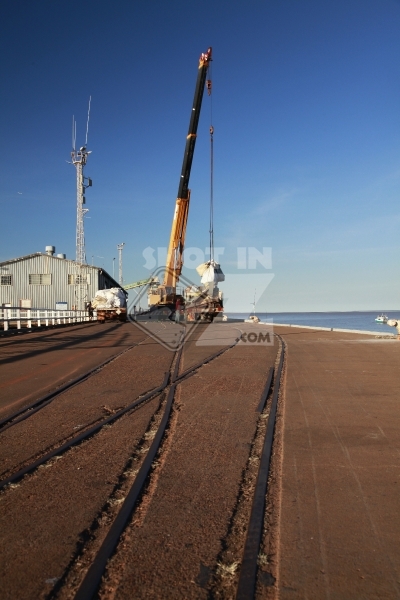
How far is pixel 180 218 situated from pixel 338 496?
36.2 metres

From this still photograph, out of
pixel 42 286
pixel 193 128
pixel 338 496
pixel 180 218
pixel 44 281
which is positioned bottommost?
pixel 338 496

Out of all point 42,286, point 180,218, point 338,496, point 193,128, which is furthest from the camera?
point 42,286

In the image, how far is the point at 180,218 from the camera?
39.6m

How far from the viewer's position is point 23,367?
12.8m

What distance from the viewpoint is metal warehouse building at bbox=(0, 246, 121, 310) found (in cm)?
5262

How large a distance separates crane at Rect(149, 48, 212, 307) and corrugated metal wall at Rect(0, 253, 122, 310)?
16.6 meters

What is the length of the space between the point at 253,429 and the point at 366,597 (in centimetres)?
371

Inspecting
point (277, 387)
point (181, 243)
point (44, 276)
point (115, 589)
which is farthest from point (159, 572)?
point (44, 276)

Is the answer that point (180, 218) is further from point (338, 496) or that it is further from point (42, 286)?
point (338, 496)

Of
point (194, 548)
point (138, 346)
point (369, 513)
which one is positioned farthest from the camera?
point (138, 346)

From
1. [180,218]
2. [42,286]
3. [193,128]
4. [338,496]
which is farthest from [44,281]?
[338,496]

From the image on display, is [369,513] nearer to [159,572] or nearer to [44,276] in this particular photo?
[159,572]

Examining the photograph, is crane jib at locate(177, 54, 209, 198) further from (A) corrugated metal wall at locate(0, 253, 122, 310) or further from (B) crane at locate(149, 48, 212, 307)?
(A) corrugated metal wall at locate(0, 253, 122, 310)

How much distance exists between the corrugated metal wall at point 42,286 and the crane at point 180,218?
16.6 m
